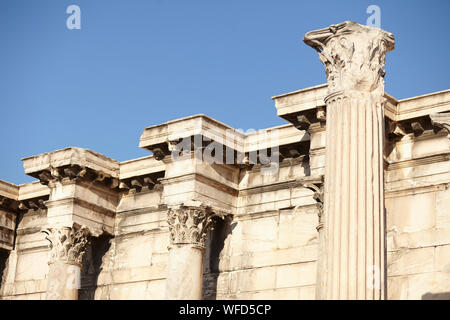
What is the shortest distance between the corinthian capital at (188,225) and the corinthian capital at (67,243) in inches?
116

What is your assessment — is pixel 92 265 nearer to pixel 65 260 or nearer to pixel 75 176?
pixel 65 260

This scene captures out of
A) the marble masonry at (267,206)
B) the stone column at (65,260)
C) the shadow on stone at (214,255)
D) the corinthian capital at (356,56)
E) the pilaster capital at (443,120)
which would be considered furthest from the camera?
the stone column at (65,260)

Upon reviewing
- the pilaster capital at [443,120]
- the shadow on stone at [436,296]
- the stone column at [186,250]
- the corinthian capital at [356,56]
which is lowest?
the shadow on stone at [436,296]

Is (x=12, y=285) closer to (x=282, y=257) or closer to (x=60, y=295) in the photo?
(x=60, y=295)

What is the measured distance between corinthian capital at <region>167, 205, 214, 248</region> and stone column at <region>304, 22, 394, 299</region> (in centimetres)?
565

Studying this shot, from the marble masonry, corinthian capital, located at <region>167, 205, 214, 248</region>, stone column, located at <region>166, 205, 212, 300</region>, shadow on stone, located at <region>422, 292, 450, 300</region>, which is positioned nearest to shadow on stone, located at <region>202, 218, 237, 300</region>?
the marble masonry

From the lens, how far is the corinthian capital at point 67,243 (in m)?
20.8

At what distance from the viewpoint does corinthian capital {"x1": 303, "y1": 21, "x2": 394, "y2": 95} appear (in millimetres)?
13320

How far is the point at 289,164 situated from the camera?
19297mm

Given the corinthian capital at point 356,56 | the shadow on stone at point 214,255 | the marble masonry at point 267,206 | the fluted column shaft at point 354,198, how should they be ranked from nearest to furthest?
the fluted column shaft at point 354,198 < the marble masonry at point 267,206 < the corinthian capital at point 356,56 < the shadow on stone at point 214,255

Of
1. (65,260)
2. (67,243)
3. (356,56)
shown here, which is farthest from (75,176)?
(356,56)

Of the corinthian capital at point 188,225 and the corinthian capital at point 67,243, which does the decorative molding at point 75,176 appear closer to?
the corinthian capital at point 67,243

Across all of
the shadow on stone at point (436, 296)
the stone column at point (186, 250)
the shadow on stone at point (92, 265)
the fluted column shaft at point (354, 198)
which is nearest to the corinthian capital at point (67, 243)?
the shadow on stone at point (92, 265)

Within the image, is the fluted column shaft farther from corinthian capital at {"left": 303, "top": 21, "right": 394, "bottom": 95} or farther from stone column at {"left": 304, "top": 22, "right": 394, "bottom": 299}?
corinthian capital at {"left": 303, "top": 21, "right": 394, "bottom": 95}
